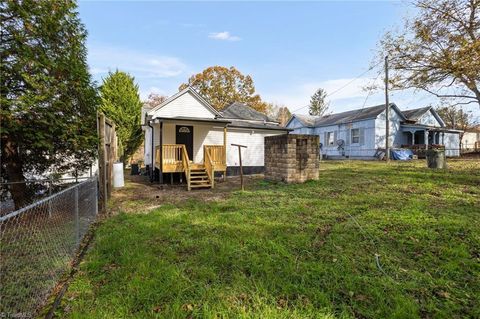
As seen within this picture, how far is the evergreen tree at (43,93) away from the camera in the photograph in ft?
17.7

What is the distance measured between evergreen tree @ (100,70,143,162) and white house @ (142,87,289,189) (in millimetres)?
5587

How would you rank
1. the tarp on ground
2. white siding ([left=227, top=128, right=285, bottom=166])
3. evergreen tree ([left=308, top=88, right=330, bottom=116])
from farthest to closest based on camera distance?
evergreen tree ([left=308, top=88, right=330, bottom=116]) < the tarp on ground < white siding ([left=227, top=128, right=285, bottom=166])

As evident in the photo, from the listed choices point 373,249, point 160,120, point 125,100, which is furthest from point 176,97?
point 373,249

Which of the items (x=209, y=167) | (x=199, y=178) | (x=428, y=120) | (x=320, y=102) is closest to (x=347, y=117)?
(x=428, y=120)

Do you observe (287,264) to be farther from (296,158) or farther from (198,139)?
(198,139)

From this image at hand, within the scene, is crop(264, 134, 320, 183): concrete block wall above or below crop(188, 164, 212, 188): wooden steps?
above

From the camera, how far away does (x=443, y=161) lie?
11.7 metres

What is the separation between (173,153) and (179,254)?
771cm

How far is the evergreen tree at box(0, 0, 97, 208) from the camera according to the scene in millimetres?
5398

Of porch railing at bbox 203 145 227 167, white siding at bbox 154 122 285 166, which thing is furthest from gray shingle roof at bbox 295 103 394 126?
porch railing at bbox 203 145 227 167

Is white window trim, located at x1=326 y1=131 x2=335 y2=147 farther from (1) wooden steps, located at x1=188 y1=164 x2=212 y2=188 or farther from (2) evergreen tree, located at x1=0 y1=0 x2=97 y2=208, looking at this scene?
(2) evergreen tree, located at x1=0 y1=0 x2=97 y2=208

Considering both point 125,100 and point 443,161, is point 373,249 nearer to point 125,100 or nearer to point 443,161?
point 443,161

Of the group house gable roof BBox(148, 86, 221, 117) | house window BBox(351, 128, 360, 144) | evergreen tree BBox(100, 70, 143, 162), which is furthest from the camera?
house window BBox(351, 128, 360, 144)

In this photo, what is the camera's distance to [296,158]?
9156mm
